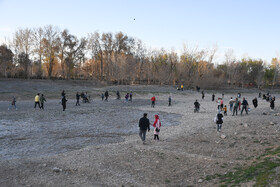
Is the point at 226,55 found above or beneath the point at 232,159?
above

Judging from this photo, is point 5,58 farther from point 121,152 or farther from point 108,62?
point 121,152

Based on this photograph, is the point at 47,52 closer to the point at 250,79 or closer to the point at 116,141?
the point at 116,141

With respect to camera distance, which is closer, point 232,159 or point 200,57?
point 232,159

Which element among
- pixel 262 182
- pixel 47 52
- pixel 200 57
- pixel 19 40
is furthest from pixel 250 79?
pixel 262 182

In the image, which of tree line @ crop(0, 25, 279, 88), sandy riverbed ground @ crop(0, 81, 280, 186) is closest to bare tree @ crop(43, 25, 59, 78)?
tree line @ crop(0, 25, 279, 88)

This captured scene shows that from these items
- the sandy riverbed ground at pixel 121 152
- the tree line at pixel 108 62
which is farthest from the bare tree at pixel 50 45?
the sandy riverbed ground at pixel 121 152

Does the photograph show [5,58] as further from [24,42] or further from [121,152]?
[121,152]

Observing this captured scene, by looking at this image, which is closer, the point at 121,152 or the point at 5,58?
the point at 121,152

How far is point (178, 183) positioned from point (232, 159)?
3223 mm

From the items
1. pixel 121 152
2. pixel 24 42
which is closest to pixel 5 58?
pixel 24 42

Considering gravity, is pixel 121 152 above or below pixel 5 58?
below

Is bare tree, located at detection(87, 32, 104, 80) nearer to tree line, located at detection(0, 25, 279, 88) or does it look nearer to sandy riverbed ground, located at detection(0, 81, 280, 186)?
tree line, located at detection(0, 25, 279, 88)

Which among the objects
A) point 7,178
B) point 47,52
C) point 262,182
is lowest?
point 7,178

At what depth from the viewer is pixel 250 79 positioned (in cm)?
10362
